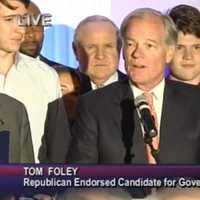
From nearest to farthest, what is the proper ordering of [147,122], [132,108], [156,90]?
[147,122] → [132,108] → [156,90]

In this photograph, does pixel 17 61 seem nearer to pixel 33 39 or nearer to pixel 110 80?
pixel 33 39

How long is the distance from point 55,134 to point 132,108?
0.45 m

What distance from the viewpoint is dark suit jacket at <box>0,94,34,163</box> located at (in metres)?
2.78

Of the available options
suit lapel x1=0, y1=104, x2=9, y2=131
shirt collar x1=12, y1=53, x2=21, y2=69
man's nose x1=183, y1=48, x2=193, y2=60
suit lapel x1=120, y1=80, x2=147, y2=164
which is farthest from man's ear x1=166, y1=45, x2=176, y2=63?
suit lapel x1=0, y1=104, x2=9, y2=131

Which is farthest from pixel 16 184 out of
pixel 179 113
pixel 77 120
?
pixel 179 113

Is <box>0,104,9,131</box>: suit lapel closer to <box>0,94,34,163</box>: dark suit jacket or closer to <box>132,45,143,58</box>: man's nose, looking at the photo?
<box>0,94,34,163</box>: dark suit jacket

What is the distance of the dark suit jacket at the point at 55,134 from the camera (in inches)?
112

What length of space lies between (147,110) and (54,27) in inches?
31.8

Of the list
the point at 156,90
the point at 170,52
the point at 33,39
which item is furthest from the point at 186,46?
the point at 33,39

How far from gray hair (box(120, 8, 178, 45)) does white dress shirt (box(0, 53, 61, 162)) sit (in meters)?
0.40

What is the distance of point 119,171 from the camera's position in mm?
2770

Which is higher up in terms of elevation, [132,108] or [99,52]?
[99,52]

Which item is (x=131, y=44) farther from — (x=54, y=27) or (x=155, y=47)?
(x=54, y=27)

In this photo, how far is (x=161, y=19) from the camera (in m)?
2.76
